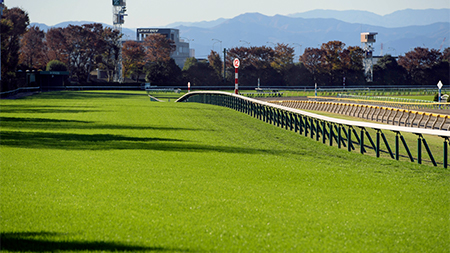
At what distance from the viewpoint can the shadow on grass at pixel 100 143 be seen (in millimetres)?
13469

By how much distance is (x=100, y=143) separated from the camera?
14312mm

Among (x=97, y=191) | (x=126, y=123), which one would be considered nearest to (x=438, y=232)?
(x=97, y=191)

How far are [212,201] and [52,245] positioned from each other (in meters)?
2.61

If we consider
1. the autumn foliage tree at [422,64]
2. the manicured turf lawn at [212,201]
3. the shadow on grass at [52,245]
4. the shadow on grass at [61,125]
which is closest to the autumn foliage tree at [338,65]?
the autumn foliage tree at [422,64]

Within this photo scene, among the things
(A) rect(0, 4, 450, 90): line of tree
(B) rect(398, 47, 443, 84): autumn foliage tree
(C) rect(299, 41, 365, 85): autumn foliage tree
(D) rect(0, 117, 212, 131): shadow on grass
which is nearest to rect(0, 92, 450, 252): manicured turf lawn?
(D) rect(0, 117, 212, 131): shadow on grass

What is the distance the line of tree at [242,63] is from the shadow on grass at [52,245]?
87.3 meters

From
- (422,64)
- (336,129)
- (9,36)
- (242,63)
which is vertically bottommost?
(336,129)

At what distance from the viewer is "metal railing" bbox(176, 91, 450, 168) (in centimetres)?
1227

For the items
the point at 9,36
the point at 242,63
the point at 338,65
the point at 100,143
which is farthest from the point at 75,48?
the point at 100,143

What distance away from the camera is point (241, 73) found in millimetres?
98688

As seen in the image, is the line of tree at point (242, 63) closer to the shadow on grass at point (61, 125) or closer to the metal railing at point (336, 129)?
the metal railing at point (336, 129)

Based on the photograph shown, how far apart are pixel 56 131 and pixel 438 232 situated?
14244 mm

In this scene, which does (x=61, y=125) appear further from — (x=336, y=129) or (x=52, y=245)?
(x=52, y=245)

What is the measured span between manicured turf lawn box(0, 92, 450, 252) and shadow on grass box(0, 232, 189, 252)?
2 cm
